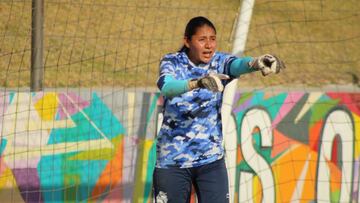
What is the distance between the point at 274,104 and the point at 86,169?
1815 millimetres

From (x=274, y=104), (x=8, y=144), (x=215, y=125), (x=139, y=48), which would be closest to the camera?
(x=215, y=125)

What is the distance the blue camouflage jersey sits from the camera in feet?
13.9

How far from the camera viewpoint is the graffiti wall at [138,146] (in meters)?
6.08

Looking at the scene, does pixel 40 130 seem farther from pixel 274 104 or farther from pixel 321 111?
pixel 321 111

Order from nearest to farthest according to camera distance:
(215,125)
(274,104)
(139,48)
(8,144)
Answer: (215,125), (8,144), (274,104), (139,48)

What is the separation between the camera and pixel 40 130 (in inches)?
240

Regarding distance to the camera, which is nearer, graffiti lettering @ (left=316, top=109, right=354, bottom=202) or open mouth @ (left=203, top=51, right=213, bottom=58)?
open mouth @ (left=203, top=51, right=213, bottom=58)

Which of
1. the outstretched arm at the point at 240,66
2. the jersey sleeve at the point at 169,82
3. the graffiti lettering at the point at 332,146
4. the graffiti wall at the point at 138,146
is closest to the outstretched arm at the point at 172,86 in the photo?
the jersey sleeve at the point at 169,82

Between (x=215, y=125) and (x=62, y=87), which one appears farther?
(x=62, y=87)

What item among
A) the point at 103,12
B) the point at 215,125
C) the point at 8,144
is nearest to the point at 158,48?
the point at 103,12

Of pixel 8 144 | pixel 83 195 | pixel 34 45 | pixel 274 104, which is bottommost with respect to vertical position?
pixel 83 195

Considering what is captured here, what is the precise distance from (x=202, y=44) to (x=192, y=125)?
493 mm

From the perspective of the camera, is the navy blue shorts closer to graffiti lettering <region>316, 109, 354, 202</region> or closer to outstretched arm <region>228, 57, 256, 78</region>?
outstretched arm <region>228, 57, 256, 78</region>

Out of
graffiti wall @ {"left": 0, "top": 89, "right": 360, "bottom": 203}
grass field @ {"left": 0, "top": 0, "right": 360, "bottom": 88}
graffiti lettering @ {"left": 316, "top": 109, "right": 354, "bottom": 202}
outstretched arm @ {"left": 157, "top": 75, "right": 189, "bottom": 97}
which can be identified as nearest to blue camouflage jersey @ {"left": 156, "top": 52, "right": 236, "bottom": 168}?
outstretched arm @ {"left": 157, "top": 75, "right": 189, "bottom": 97}
